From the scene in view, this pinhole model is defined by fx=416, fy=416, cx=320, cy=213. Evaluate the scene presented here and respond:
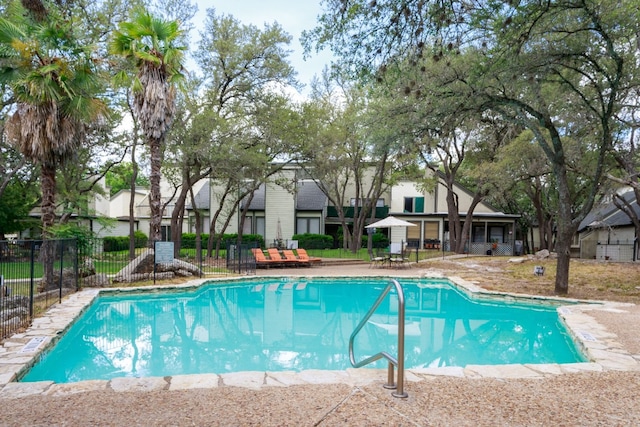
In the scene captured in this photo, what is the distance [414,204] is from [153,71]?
2120cm

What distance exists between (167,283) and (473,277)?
10436 mm

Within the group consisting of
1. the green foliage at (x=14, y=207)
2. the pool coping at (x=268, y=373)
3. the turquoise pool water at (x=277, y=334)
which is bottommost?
the turquoise pool water at (x=277, y=334)

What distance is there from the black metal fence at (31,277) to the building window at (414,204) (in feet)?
75.4

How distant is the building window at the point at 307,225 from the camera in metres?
28.3

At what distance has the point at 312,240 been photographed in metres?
26.2

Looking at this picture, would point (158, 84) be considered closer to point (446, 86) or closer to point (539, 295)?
point (446, 86)

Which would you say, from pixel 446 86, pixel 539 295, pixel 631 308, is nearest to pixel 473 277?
pixel 539 295

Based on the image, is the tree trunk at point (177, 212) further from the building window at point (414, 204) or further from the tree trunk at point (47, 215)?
the building window at point (414, 204)

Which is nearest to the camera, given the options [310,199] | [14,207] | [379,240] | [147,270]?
[147,270]

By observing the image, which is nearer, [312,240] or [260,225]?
[312,240]

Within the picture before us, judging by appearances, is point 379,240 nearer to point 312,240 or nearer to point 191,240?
point 312,240

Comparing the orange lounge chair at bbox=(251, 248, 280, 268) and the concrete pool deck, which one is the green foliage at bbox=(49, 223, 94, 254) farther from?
the orange lounge chair at bbox=(251, 248, 280, 268)

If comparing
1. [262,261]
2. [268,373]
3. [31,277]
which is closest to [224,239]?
[262,261]

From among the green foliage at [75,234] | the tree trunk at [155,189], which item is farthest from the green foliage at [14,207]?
the tree trunk at [155,189]
